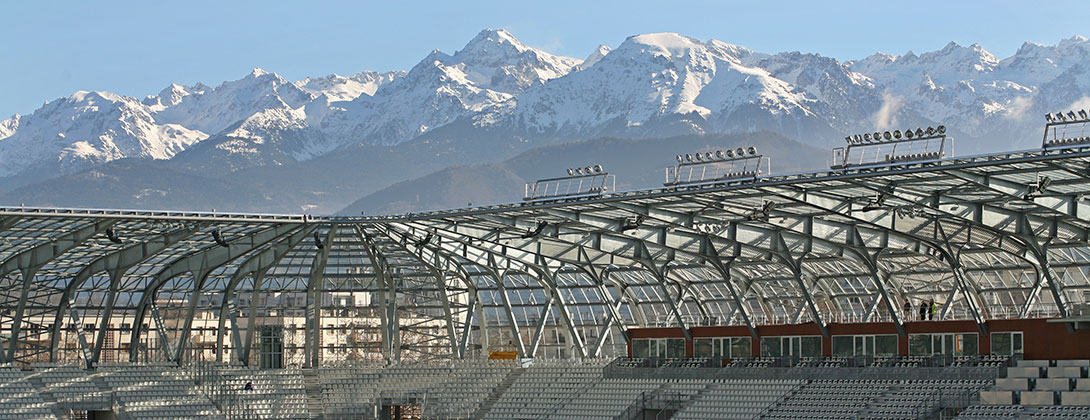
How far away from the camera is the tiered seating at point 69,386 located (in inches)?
2665

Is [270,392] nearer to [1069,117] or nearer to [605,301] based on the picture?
[605,301]

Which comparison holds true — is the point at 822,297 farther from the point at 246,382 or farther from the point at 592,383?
the point at 246,382

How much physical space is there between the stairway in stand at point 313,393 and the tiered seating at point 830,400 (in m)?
27.2

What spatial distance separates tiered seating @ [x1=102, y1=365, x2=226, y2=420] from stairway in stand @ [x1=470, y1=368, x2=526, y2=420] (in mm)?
13661

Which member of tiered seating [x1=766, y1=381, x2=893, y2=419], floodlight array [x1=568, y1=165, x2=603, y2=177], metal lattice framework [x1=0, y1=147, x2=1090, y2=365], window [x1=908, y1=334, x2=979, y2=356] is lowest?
tiered seating [x1=766, y1=381, x2=893, y2=419]

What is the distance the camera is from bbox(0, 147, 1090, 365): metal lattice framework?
5022 cm

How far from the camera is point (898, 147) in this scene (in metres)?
45.4

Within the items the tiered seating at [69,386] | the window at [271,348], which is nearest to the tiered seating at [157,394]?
the tiered seating at [69,386]

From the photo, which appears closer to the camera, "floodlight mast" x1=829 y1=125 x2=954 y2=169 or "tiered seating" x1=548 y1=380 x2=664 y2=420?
→ "floodlight mast" x1=829 y1=125 x2=954 y2=169

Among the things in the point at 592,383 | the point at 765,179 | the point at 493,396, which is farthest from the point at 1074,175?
the point at 493,396

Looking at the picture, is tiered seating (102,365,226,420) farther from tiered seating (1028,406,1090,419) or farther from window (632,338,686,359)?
tiered seating (1028,406,1090,419)

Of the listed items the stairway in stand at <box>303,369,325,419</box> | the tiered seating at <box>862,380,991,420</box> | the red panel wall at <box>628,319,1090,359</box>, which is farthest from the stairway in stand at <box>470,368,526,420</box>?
the tiered seating at <box>862,380,991,420</box>

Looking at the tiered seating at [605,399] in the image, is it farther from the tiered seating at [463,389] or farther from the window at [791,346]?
the tiered seating at [463,389]

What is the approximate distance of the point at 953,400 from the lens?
2066 inches
